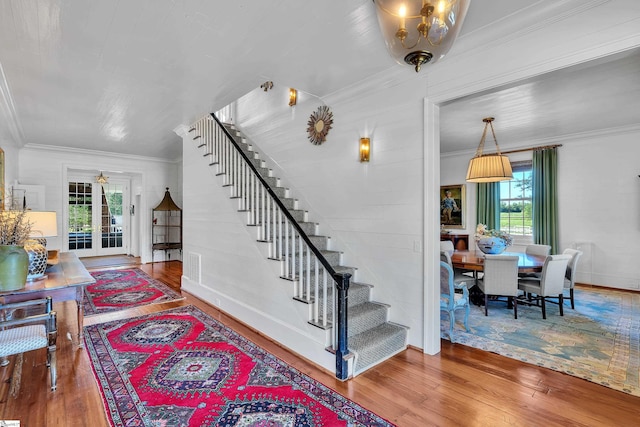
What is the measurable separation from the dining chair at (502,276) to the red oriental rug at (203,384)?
105 inches

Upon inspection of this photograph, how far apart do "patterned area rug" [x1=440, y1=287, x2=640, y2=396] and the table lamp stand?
13.6 feet

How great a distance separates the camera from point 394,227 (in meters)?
3.27

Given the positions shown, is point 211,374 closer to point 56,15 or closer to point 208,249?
point 208,249

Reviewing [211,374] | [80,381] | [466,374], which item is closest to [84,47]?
[80,381]

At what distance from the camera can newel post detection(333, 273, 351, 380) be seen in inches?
100

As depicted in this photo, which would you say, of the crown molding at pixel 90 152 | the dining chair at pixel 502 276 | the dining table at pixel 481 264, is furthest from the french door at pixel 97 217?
the dining chair at pixel 502 276

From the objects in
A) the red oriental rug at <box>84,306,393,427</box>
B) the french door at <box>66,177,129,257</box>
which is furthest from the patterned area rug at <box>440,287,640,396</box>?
the french door at <box>66,177,129,257</box>

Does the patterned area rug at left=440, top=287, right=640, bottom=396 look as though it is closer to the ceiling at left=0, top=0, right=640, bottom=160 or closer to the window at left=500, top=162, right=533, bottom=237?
the window at left=500, top=162, right=533, bottom=237

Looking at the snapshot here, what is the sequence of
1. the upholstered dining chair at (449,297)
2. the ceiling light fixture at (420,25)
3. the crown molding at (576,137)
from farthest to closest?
the crown molding at (576,137) < the upholstered dining chair at (449,297) < the ceiling light fixture at (420,25)

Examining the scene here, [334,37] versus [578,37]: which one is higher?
[334,37]

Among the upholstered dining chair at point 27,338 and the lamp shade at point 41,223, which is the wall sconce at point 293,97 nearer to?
the lamp shade at point 41,223

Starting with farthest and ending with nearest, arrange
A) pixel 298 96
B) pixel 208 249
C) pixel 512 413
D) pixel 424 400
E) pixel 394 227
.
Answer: pixel 208 249
pixel 298 96
pixel 394 227
pixel 424 400
pixel 512 413

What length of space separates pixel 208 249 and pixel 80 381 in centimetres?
253

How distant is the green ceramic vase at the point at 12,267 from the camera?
243 cm
